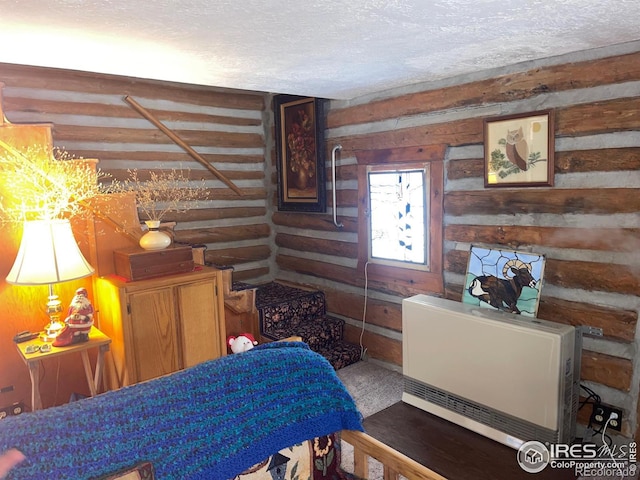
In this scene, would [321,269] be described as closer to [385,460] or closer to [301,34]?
[301,34]

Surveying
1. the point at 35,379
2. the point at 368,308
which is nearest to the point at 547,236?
the point at 368,308

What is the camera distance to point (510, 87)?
3.10 meters

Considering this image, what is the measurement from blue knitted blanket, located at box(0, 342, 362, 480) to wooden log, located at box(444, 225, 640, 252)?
1.86 m

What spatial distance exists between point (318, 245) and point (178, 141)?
5.68 ft

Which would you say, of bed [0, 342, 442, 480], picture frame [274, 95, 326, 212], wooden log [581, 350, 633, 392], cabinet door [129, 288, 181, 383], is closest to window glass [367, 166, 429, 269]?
picture frame [274, 95, 326, 212]

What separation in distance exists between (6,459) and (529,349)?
261 centimetres

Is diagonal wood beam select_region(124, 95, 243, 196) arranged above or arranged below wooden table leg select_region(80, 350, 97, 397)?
above

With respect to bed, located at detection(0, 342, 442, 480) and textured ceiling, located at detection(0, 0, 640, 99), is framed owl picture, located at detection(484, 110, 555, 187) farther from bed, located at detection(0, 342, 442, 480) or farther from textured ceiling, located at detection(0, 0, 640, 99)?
bed, located at detection(0, 342, 442, 480)

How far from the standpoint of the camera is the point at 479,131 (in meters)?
3.31

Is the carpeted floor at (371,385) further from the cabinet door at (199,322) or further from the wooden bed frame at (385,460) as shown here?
the wooden bed frame at (385,460)

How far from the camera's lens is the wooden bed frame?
5.41ft

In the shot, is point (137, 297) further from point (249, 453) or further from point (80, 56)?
point (249, 453)

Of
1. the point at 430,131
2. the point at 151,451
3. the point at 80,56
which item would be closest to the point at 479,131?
the point at 430,131

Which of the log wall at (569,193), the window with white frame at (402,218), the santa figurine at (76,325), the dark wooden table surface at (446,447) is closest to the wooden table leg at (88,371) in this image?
the santa figurine at (76,325)
